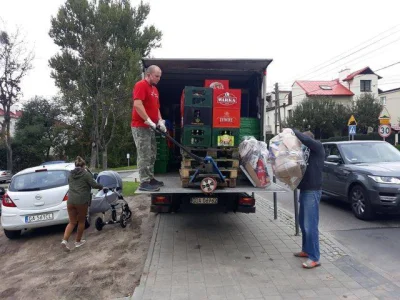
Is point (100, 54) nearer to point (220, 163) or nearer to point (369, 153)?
point (369, 153)

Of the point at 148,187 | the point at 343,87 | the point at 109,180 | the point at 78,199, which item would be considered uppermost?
the point at 343,87

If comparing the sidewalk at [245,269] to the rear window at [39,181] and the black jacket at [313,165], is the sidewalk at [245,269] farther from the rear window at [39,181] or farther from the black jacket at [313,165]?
the rear window at [39,181]

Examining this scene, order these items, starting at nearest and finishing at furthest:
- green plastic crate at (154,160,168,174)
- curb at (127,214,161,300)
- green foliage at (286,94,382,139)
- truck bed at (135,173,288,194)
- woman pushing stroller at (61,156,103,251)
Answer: curb at (127,214,161,300) → truck bed at (135,173,288,194) → woman pushing stroller at (61,156,103,251) → green plastic crate at (154,160,168,174) → green foliage at (286,94,382,139)

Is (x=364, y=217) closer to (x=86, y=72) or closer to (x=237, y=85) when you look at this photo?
(x=237, y=85)

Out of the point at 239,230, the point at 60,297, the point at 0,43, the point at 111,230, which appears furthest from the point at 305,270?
the point at 0,43

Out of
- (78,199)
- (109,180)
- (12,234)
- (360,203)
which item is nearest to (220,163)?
(78,199)

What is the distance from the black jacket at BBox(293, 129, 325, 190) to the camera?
4.78 m

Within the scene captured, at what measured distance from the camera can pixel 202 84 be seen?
783 centimetres

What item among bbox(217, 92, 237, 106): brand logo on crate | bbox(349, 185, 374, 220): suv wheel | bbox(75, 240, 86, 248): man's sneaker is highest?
bbox(217, 92, 237, 106): brand logo on crate

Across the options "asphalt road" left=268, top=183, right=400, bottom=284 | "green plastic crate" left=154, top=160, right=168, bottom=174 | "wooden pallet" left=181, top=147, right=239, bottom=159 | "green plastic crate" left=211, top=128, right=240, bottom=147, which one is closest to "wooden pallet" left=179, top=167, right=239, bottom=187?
"wooden pallet" left=181, top=147, right=239, bottom=159

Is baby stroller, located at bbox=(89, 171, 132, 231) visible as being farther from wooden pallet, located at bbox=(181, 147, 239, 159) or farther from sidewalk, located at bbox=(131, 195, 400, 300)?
wooden pallet, located at bbox=(181, 147, 239, 159)

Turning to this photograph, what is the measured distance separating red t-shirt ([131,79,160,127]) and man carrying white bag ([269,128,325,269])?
6.97ft

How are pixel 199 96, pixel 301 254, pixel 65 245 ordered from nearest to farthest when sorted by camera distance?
1. pixel 301 254
2. pixel 199 96
3. pixel 65 245

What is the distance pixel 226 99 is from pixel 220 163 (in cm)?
100
